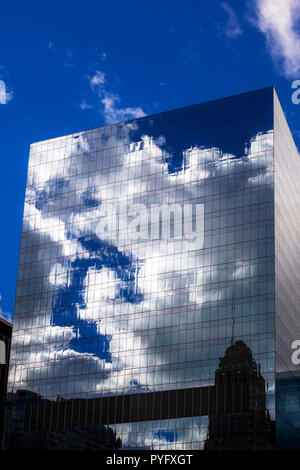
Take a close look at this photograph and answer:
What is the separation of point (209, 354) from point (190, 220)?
25.1 meters

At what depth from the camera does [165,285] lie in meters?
152

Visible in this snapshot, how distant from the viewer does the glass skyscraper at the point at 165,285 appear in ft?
462

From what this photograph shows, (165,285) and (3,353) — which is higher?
(165,285)

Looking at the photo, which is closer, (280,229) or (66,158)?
(280,229)

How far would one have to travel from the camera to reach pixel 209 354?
144m

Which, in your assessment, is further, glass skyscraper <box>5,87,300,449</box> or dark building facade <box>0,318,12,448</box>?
dark building facade <box>0,318,12,448</box>

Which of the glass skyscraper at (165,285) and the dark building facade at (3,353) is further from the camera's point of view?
the dark building facade at (3,353)

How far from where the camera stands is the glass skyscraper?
14075 cm

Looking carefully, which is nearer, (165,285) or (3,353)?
(165,285)
